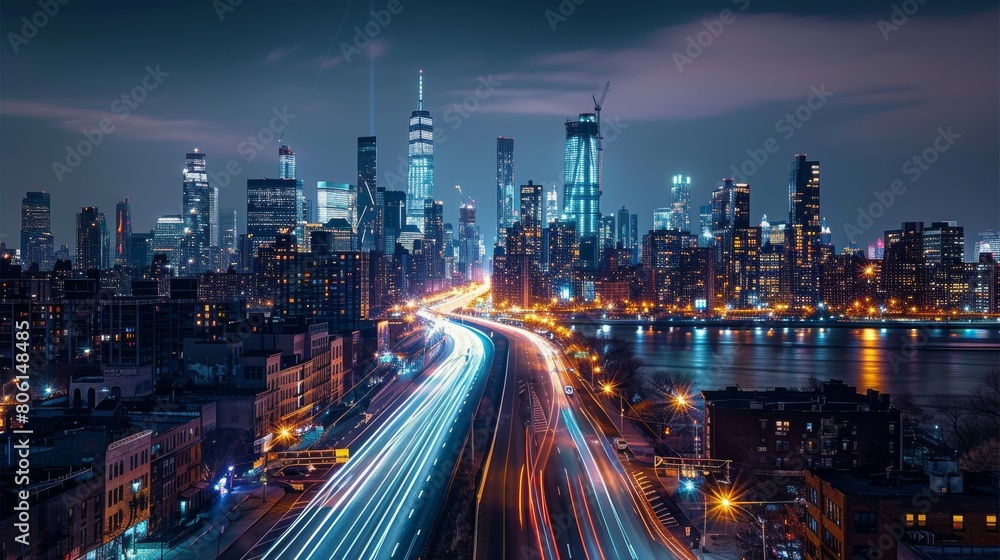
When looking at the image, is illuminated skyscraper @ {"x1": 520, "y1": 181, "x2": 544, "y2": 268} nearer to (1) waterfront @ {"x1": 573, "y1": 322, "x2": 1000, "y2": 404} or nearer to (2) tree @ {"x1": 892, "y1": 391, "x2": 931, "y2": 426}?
(1) waterfront @ {"x1": 573, "y1": 322, "x2": 1000, "y2": 404}

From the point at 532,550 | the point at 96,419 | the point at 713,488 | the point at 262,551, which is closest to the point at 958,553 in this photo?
the point at 532,550

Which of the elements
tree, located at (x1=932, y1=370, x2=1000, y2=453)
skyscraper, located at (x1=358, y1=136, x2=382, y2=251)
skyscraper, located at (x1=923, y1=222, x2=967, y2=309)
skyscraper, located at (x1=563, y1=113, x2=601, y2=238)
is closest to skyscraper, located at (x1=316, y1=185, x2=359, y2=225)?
skyscraper, located at (x1=358, y1=136, x2=382, y2=251)

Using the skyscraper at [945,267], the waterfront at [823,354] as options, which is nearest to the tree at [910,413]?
the waterfront at [823,354]

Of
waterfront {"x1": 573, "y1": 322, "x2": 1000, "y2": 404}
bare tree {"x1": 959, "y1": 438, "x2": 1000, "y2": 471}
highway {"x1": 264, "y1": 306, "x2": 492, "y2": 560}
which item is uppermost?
bare tree {"x1": 959, "y1": 438, "x2": 1000, "y2": 471}

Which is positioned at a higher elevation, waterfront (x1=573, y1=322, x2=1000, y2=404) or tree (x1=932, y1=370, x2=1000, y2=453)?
tree (x1=932, y1=370, x2=1000, y2=453)

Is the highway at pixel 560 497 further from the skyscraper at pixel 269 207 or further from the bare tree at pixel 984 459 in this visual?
the skyscraper at pixel 269 207

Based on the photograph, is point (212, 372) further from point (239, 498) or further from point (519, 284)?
point (519, 284)
